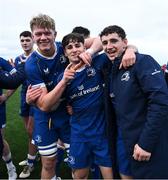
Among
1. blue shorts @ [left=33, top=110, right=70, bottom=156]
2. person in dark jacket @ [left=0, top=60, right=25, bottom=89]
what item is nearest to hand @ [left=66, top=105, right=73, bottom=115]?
blue shorts @ [left=33, top=110, right=70, bottom=156]

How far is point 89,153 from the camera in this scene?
4500 mm

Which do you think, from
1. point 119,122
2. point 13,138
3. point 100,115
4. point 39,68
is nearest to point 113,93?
point 119,122

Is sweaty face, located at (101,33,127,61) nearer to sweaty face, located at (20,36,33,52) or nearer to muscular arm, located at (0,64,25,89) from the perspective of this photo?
muscular arm, located at (0,64,25,89)

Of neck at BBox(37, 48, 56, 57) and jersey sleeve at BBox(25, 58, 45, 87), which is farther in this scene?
neck at BBox(37, 48, 56, 57)

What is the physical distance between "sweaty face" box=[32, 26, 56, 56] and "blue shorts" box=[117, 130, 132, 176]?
1380mm

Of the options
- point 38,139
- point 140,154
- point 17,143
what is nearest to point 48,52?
point 38,139

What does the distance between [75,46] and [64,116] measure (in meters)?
1.00

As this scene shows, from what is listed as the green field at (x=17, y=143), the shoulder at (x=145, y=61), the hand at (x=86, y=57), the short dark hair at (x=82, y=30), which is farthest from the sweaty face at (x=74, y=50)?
the green field at (x=17, y=143)

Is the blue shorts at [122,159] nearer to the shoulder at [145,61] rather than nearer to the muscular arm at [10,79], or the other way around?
the shoulder at [145,61]

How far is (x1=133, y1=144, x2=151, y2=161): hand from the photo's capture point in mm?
3547

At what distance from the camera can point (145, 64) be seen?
3.57 meters

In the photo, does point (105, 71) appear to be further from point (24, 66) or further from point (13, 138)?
point (13, 138)

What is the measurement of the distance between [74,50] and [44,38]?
0.44 m

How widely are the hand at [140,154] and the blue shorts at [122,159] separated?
45cm
